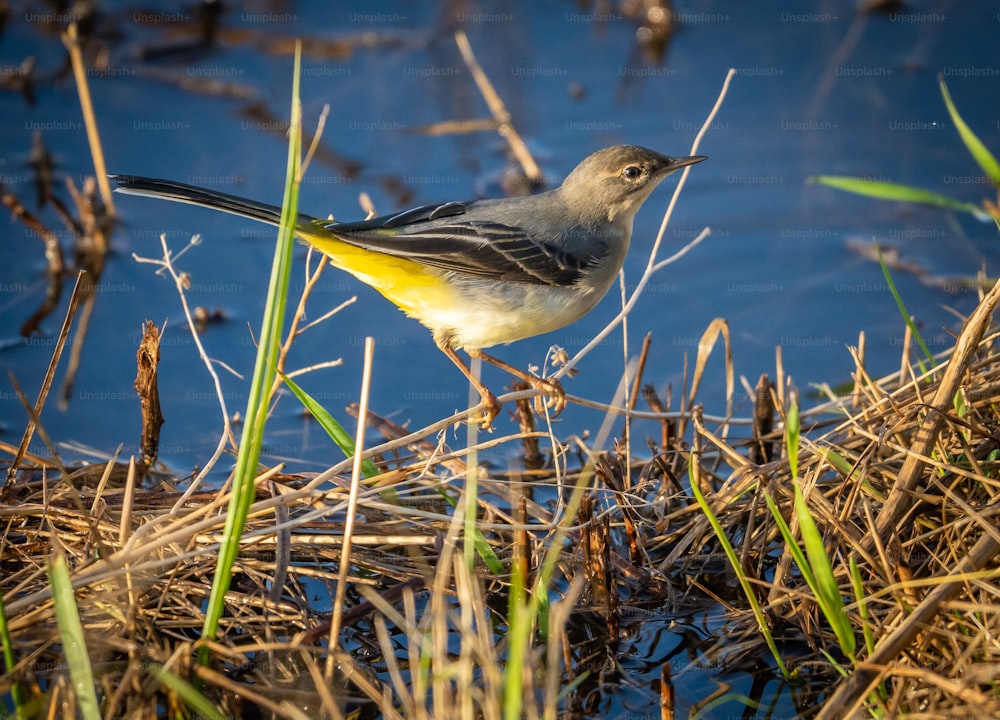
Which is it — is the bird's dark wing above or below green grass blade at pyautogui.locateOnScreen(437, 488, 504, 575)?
above

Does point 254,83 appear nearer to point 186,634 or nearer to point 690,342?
Result: point 690,342

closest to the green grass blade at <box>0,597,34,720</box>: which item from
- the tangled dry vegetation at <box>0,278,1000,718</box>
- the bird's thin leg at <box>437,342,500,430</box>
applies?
the tangled dry vegetation at <box>0,278,1000,718</box>

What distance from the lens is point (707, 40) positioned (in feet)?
33.8

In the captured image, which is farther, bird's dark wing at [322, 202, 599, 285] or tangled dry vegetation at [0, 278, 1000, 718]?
bird's dark wing at [322, 202, 599, 285]

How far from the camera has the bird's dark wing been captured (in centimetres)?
598

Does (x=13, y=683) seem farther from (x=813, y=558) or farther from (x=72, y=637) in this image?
(x=813, y=558)

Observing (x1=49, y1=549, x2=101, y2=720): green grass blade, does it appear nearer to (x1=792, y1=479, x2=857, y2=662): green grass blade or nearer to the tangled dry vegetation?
the tangled dry vegetation

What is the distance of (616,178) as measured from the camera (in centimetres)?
653

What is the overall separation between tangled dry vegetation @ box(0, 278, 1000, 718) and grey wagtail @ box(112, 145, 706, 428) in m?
0.95

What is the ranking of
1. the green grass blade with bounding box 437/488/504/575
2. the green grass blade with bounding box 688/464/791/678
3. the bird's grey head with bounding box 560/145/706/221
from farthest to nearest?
the bird's grey head with bounding box 560/145/706/221, the green grass blade with bounding box 437/488/504/575, the green grass blade with bounding box 688/464/791/678

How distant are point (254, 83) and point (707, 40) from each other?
14.4 ft

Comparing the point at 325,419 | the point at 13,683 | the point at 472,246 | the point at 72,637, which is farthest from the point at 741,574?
the point at 13,683

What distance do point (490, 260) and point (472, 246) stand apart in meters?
0.13

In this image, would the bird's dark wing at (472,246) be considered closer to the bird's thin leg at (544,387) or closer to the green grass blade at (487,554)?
the bird's thin leg at (544,387)
